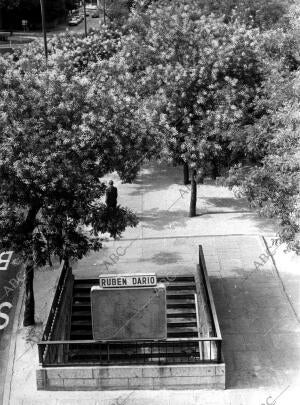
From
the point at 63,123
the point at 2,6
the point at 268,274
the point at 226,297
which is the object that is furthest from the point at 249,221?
the point at 2,6

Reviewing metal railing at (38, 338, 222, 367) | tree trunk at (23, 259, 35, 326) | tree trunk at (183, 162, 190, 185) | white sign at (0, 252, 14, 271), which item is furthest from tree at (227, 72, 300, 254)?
tree trunk at (183, 162, 190, 185)

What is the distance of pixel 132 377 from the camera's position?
40.4 ft

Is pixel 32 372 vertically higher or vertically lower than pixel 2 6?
lower

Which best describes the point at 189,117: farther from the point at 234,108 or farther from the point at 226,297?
the point at 226,297

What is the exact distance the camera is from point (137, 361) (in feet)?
42.7

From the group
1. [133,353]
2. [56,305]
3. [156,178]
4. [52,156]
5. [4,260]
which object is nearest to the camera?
[52,156]

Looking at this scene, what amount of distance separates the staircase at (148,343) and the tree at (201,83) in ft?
18.6

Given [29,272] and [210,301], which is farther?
[29,272]

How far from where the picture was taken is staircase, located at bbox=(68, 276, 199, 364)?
1373cm

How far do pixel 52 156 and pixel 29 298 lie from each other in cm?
447

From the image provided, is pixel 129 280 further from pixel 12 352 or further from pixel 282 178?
pixel 282 178

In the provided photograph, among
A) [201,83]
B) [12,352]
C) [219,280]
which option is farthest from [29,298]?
[201,83]

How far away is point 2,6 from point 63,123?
7022 centimetres

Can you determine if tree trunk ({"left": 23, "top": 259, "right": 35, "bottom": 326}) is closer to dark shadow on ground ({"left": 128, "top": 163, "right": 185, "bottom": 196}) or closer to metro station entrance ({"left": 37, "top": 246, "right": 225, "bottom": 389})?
metro station entrance ({"left": 37, "top": 246, "right": 225, "bottom": 389})
